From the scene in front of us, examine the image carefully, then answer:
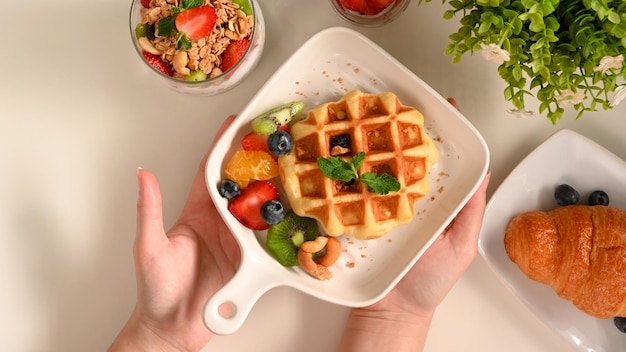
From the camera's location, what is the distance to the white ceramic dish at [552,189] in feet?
5.02

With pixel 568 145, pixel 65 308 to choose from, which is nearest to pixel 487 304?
pixel 568 145

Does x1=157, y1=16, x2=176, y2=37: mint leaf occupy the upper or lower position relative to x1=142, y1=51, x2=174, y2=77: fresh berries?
upper

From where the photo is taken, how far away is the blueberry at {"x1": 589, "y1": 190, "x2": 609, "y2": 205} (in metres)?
1.52

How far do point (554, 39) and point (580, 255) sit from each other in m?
0.66

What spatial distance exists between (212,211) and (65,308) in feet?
1.80

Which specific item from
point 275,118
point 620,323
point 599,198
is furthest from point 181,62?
point 620,323

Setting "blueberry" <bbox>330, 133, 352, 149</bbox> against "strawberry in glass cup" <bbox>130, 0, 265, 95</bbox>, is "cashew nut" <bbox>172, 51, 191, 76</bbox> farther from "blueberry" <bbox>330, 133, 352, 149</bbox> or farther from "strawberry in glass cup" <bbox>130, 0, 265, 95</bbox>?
"blueberry" <bbox>330, 133, 352, 149</bbox>

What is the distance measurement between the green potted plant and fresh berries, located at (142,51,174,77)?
0.73m

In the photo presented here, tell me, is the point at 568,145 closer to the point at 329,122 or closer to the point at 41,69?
the point at 329,122

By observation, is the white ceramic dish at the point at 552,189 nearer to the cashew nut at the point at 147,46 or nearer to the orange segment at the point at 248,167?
the orange segment at the point at 248,167

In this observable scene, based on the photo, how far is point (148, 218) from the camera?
130 cm

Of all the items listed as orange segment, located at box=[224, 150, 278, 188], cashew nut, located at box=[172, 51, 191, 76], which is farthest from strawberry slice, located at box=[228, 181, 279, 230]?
cashew nut, located at box=[172, 51, 191, 76]

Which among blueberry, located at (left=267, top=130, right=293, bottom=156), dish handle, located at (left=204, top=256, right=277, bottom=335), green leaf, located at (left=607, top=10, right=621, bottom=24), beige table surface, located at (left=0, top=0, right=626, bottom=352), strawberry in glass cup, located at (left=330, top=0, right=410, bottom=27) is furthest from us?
beige table surface, located at (left=0, top=0, right=626, bottom=352)

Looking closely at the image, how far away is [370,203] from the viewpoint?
136 cm
